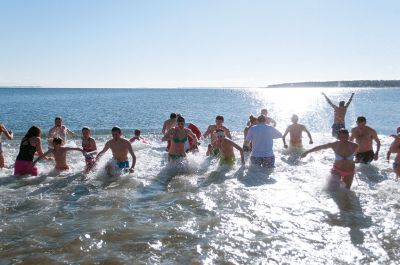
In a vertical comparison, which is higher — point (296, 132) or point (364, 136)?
point (364, 136)

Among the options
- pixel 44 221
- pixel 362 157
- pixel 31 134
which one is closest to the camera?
pixel 44 221

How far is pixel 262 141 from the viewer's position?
33.7ft

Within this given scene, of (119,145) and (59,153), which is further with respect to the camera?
(59,153)

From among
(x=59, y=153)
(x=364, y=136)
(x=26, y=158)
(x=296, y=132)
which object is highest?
(x=364, y=136)

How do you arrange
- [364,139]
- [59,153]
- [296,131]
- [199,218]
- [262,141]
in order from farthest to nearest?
[296,131]
[364,139]
[262,141]
[59,153]
[199,218]

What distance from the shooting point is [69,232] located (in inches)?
242

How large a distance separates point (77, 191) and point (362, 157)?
25.5ft

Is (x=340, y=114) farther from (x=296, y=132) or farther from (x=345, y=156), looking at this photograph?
(x=345, y=156)

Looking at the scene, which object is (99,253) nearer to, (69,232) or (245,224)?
(69,232)

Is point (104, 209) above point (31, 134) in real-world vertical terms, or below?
below

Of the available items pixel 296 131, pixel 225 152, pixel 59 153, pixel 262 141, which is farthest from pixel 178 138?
pixel 296 131

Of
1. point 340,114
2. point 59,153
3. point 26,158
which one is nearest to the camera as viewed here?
point 26,158

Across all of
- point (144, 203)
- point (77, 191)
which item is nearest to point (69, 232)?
point (144, 203)

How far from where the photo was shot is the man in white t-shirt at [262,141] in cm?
1023
